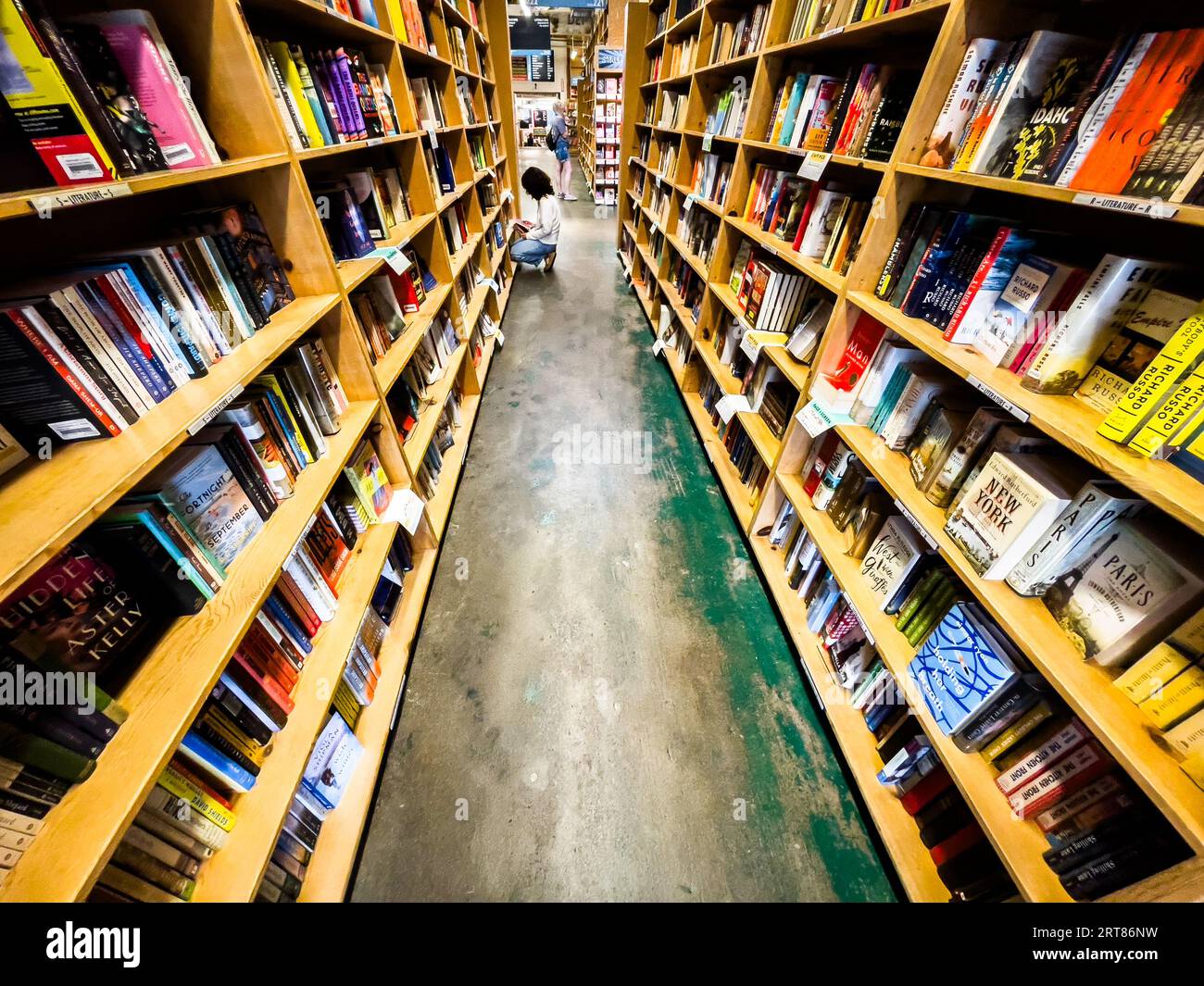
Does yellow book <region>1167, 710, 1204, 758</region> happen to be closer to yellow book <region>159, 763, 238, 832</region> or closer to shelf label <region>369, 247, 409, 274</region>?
yellow book <region>159, 763, 238, 832</region>

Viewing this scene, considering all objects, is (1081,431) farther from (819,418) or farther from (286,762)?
(286,762)

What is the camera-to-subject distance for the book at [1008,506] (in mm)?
836

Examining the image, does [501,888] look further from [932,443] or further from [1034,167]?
[1034,167]

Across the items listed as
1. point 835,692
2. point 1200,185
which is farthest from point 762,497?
point 1200,185

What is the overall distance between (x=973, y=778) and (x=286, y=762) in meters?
1.50

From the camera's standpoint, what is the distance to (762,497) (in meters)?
1.88

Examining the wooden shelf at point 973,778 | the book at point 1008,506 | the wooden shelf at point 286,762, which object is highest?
the book at point 1008,506

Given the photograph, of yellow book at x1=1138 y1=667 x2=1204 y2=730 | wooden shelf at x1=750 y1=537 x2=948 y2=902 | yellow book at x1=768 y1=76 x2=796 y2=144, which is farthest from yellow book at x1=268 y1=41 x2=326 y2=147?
yellow book at x1=1138 y1=667 x2=1204 y2=730

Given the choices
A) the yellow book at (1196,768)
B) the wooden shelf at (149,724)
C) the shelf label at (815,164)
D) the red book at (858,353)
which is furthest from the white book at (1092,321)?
the wooden shelf at (149,724)

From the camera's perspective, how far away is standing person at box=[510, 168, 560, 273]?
470 cm

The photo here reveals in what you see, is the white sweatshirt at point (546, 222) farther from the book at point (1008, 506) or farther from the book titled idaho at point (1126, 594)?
the book titled idaho at point (1126, 594)

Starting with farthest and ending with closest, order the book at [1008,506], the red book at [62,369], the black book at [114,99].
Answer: the book at [1008,506] → the black book at [114,99] → the red book at [62,369]

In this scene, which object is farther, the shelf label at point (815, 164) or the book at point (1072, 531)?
the shelf label at point (815, 164)

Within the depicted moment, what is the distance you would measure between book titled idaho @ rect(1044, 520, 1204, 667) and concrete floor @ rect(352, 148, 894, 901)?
86 centimetres
